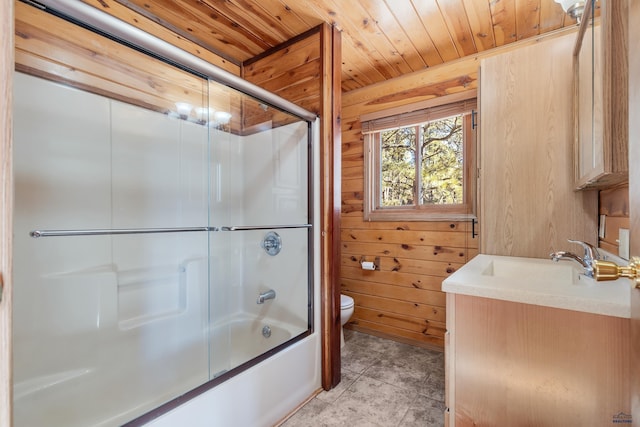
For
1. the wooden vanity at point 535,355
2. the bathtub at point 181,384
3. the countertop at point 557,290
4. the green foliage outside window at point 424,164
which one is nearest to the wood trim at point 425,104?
the green foliage outside window at point 424,164

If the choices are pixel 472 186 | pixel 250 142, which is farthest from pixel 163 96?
pixel 472 186

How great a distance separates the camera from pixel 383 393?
5.72 ft

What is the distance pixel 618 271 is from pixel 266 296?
1875 millimetres

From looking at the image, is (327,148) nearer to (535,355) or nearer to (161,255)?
(161,255)

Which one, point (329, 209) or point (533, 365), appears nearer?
point (533, 365)

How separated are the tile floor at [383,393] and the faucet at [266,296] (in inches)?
27.3

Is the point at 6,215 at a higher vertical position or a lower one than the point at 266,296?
higher

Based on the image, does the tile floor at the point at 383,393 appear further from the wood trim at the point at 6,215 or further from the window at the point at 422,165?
the wood trim at the point at 6,215

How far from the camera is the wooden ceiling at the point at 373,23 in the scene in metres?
1.67

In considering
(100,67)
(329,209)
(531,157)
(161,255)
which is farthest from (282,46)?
(531,157)

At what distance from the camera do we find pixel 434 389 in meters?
1.77

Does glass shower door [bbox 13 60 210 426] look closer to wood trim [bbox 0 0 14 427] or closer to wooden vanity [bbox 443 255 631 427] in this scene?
wood trim [bbox 0 0 14 427]

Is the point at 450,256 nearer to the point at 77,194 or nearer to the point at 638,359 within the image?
the point at 638,359

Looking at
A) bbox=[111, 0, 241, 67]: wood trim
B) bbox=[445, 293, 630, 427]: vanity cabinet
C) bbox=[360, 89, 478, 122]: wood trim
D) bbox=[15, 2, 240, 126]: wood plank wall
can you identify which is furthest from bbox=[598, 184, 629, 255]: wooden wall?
bbox=[111, 0, 241, 67]: wood trim
